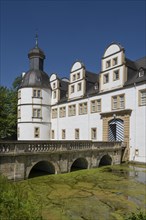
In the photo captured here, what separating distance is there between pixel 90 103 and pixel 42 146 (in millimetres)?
14120

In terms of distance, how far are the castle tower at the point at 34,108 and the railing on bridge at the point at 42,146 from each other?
15.6 m

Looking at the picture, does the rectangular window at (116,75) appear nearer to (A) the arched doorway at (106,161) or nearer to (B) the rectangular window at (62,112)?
(A) the arched doorway at (106,161)

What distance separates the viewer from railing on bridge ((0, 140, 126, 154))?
37.9 ft

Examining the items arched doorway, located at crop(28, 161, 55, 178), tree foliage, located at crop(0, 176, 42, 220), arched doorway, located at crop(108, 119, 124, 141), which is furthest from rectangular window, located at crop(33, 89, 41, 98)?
tree foliage, located at crop(0, 176, 42, 220)

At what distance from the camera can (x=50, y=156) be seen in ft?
45.0

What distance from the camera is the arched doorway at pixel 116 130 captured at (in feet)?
73.4

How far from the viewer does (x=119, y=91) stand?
74.2 ft

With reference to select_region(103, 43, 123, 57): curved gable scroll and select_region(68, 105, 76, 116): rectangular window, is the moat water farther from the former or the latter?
select_region(68, 105, 76, 116): rectangular window

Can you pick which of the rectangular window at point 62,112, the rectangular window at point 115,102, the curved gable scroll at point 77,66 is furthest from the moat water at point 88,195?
the curved gable scroll at point 77,66

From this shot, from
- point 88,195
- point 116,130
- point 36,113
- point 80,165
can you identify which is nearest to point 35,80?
point 36,113

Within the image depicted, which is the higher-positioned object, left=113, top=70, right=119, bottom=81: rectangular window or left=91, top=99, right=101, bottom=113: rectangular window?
left=113, top=70, right=119, bottom=81: rectangular window

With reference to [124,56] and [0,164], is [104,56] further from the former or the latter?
[0,164]

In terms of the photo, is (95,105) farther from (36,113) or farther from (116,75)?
(36,113)

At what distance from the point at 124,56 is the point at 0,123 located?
18202mm
